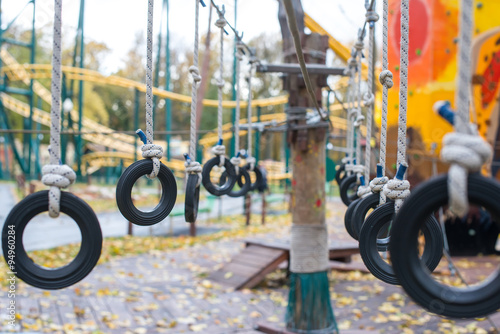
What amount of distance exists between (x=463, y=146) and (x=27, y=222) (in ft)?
2.87

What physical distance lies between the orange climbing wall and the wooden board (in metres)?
2.23

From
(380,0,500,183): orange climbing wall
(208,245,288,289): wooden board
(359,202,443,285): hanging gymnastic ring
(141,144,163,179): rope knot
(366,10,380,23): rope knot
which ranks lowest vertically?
(208,245,288,289): wooden board

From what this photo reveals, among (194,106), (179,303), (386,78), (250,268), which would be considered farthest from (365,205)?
(250,268)

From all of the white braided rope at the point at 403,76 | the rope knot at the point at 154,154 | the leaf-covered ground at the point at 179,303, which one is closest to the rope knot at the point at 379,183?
the white braided rope at the point at 403,76

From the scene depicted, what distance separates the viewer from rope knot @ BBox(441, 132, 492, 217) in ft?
2.15

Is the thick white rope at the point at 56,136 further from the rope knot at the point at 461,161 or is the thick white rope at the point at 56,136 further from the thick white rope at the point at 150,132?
the rope knot at the point at 461,161

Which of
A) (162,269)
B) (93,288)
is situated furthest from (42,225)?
(93,288)

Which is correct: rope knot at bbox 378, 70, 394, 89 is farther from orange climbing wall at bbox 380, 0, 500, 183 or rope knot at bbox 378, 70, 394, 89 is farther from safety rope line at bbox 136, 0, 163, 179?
orange climbing wall at bbox 380, 0, 500, 183

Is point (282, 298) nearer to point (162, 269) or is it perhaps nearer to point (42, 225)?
point (162, 269)

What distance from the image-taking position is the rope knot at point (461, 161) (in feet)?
2.15

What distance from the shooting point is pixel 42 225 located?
8.72 m

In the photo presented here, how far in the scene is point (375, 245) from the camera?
3.61 feet

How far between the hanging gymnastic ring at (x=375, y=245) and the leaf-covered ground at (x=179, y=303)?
300 centimetres

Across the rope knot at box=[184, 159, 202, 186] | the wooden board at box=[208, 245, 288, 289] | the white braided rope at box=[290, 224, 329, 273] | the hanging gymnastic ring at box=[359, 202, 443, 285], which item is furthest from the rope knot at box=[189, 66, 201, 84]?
the wooden board at box=[208, 245, 288, 289]
